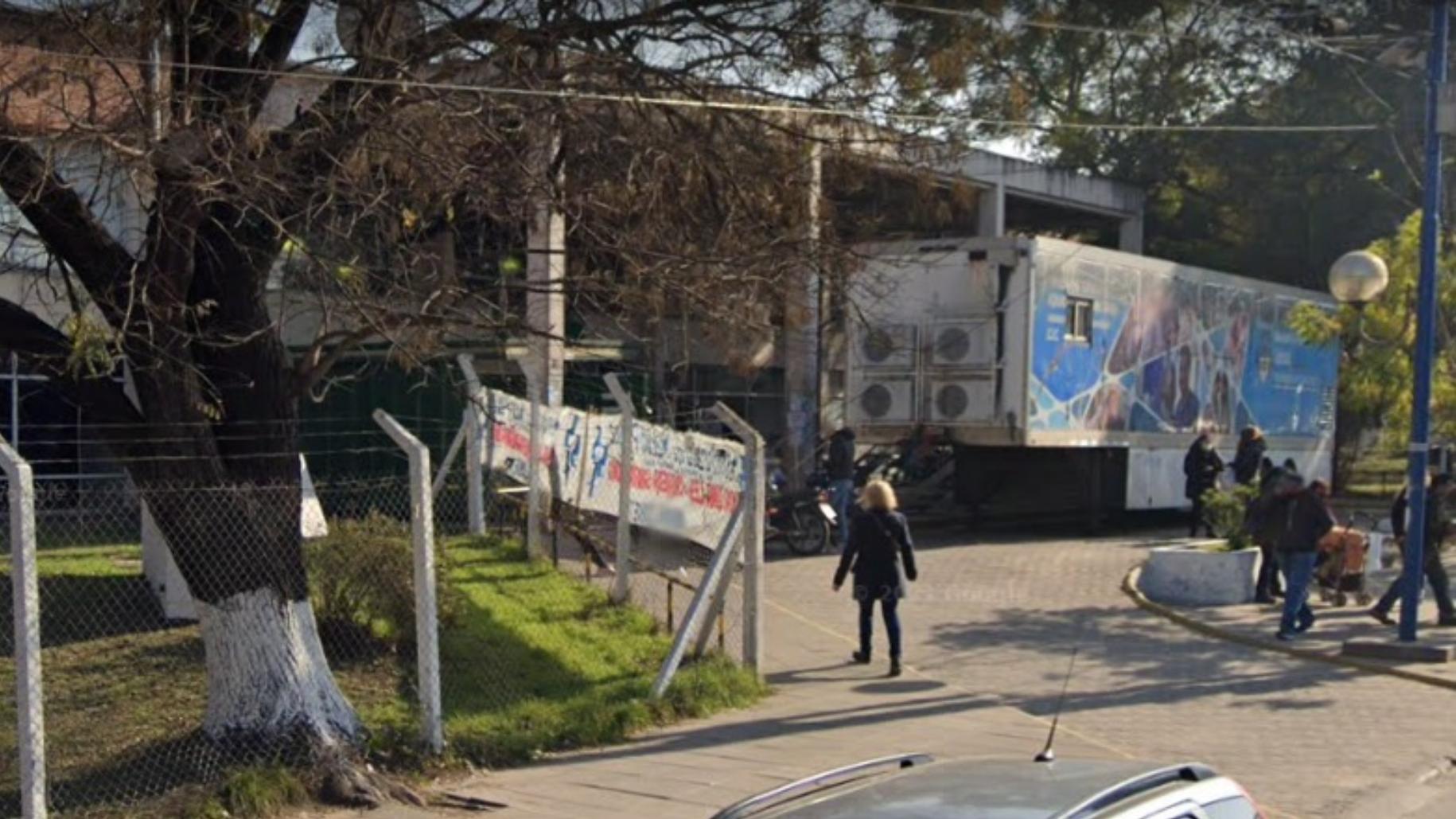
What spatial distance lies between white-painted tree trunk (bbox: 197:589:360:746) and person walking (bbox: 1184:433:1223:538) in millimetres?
17718

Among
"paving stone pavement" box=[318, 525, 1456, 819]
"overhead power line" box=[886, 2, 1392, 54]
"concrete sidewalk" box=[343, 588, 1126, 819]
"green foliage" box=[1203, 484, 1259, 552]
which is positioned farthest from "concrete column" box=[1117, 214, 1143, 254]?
"concrete sidewalk" box=[343, 588, 1126, 819]

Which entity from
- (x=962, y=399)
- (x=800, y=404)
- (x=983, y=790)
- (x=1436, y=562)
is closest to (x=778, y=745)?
(x=983, y=790)

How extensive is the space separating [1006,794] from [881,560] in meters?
9.18

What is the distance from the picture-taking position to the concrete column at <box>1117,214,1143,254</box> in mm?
39031

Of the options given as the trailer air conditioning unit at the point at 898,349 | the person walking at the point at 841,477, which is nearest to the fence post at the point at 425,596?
the person walking at the point at 841,477

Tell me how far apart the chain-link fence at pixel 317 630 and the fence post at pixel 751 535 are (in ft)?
1.16

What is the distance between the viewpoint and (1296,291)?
1217 inches

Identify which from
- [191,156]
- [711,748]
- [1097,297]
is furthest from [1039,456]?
[191,156]

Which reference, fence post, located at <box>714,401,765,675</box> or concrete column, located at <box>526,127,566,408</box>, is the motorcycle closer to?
concrete column, located at <box>526,127,566,408</box>

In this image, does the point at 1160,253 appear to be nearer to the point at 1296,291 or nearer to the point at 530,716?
the point at 1296,291

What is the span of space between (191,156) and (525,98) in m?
2.54

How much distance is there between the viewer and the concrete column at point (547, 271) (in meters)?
10.1

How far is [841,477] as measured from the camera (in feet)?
70.4

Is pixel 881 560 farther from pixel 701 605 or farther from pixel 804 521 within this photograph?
pixel 804 521
